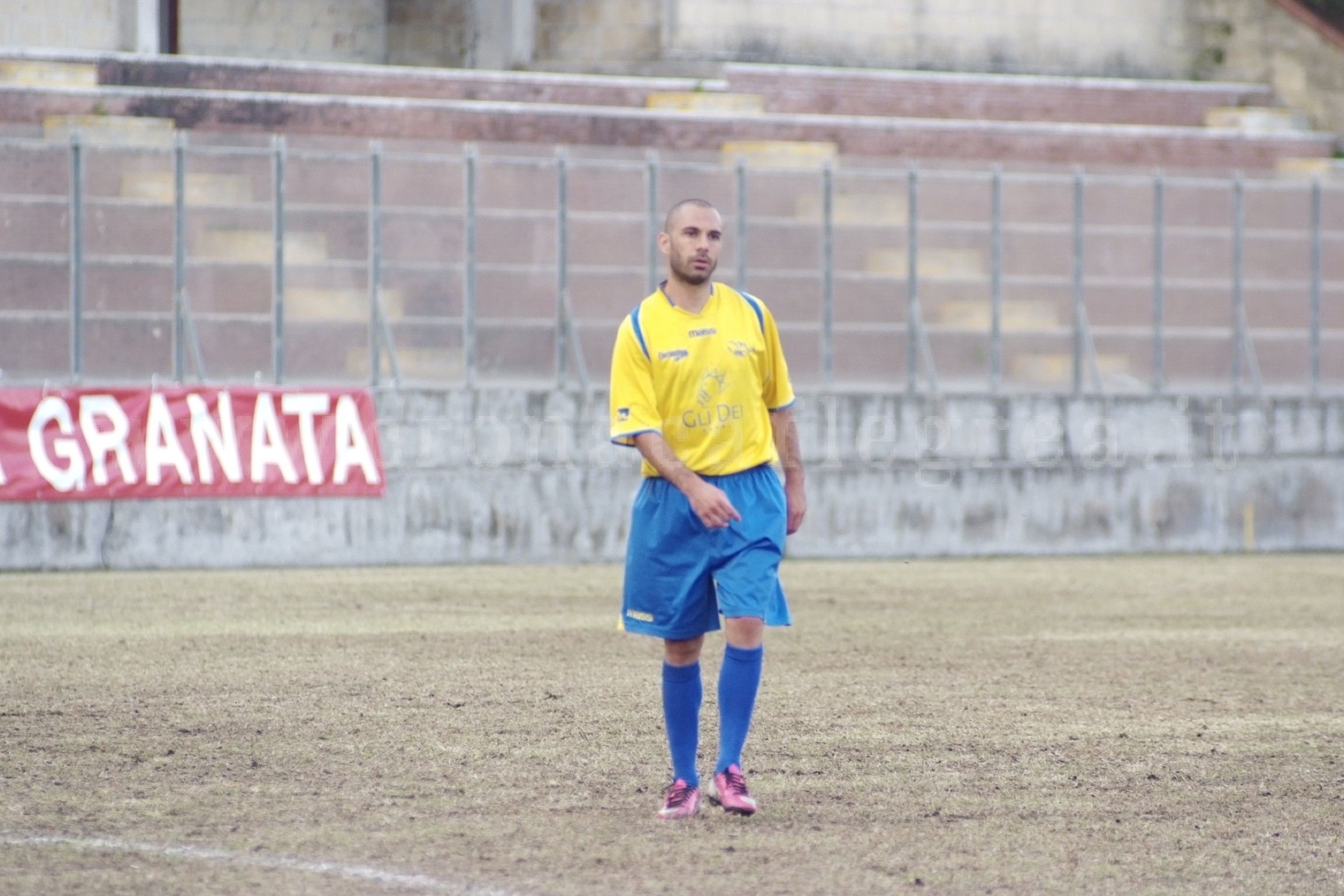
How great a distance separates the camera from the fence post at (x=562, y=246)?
20.5 meters

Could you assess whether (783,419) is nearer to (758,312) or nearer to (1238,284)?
(758,312)

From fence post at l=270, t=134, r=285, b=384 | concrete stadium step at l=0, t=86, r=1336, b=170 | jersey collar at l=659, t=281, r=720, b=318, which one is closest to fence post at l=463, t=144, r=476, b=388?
fence post at l=270, t=134, r=285, b=384

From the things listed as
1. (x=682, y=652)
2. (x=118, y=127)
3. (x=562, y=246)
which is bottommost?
(x=682, y=652)

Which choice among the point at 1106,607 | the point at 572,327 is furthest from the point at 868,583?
the point at 572,327

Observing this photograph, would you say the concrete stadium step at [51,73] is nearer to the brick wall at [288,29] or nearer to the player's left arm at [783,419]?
the brick wall at [288,29]

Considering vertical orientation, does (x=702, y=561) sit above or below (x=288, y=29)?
below

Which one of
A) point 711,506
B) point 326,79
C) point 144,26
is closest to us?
point 711,506

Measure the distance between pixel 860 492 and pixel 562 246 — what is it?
4167 millimetres

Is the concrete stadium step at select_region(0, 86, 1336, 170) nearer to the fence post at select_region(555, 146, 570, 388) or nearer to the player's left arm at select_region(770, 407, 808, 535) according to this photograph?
the fence post at select_region(555, 146, 570, 388)

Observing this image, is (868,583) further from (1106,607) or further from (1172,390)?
(1172,390)

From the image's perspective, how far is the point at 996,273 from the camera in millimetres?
22109

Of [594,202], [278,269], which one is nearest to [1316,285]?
[594,202]

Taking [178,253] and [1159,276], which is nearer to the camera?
[178,253]

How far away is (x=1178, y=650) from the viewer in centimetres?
1210
